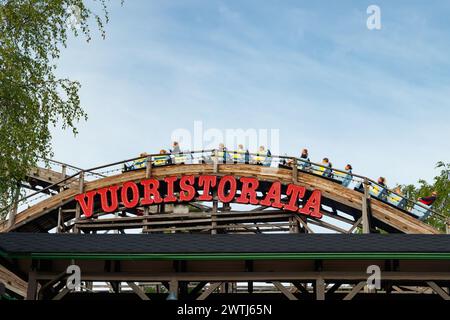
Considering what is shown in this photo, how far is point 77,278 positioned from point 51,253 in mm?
983

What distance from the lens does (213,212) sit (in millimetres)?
32156

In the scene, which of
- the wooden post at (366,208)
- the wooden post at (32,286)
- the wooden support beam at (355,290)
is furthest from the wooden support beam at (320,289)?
the wooden post at (366,208)

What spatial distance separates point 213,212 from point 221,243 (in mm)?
13132

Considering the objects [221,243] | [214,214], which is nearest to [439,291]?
[221,243]

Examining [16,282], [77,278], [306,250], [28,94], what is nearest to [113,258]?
[77,278]

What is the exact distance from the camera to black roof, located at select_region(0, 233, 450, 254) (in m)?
17.8

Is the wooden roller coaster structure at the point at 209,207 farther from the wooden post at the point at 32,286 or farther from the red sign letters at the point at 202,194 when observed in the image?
the wooden post at the point at 32,286

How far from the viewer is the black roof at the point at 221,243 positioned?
58.4ft

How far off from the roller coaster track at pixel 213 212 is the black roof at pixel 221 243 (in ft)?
31.8

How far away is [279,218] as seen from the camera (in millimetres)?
31953

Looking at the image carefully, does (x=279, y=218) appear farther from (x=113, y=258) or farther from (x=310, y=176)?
(x=113, y=258)

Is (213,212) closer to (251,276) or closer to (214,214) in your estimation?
(214,214)

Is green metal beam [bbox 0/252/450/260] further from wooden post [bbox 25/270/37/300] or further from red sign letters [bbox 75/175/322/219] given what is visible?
red sign letters [bbox 75/175/322/219]

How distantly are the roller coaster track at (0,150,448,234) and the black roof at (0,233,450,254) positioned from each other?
971cm
